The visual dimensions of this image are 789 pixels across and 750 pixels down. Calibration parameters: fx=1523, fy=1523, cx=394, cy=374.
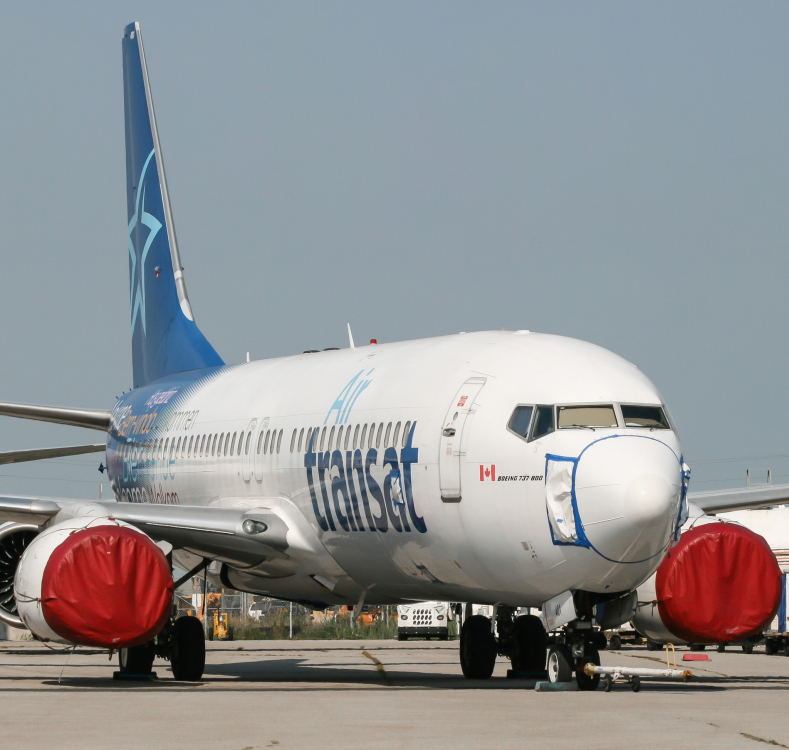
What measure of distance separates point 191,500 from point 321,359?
11.2 feet

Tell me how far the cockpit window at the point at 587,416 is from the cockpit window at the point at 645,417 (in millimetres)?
166

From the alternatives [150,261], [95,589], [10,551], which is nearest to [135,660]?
[10,551]

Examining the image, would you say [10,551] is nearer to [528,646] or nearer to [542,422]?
[528,646]

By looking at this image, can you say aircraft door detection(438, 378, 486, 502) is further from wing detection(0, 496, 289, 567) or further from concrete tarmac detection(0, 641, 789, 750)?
wing detection(0, 496, 289, 567)

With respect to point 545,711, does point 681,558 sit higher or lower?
higher

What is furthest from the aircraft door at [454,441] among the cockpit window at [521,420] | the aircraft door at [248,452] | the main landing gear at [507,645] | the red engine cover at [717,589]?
the aircraft door at [248,452]

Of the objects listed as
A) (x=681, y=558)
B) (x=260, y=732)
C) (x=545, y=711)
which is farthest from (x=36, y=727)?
(x=681, y=558)

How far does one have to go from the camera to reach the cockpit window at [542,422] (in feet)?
52.3

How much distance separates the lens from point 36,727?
488 inches

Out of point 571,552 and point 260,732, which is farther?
point 571,552

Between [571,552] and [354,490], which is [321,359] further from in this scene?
[571,552]

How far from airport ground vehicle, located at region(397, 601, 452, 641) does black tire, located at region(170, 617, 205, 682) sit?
29.0 metres

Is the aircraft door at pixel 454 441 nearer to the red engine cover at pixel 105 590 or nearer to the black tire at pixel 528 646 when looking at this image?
the red engine cover at pixel 105 590

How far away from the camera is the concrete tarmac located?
11242mm
